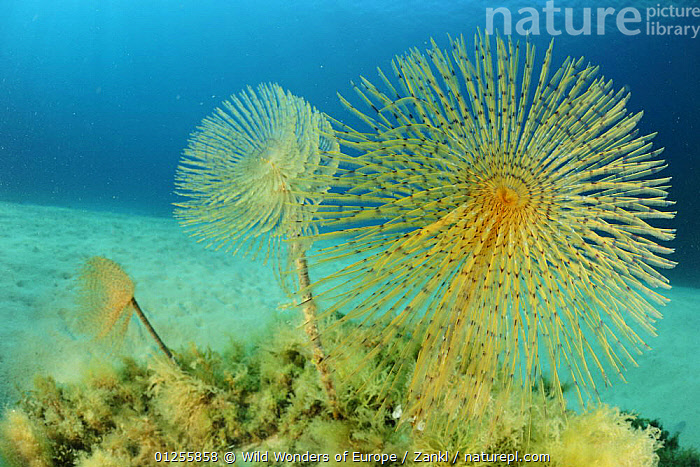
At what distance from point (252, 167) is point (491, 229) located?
141 centimetres

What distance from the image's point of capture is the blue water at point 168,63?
26922 millimetres

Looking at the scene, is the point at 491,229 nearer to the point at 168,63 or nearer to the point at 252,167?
the point at 252,167

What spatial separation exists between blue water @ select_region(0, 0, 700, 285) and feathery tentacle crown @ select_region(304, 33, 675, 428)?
26.1m

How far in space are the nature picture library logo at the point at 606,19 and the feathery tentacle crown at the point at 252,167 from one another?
60.6 ft

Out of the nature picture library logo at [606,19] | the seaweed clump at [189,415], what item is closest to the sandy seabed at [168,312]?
the seaweed clump at [189,415]

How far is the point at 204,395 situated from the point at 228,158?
2.01 m

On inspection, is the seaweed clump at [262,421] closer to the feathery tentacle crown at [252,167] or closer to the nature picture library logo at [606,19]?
the feathery tentacle crown at [252,167]

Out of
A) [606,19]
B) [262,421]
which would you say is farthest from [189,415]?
[606,19]

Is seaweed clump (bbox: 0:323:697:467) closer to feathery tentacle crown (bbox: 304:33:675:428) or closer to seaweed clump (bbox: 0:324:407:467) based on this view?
seaweed clump (bbox: 0:324:407:467)

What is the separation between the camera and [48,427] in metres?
2.93

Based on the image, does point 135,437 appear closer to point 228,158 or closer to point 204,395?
point 204,395

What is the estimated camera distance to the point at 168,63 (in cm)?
8212

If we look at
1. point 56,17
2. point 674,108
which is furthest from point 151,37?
point 674,108

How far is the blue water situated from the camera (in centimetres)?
2692
